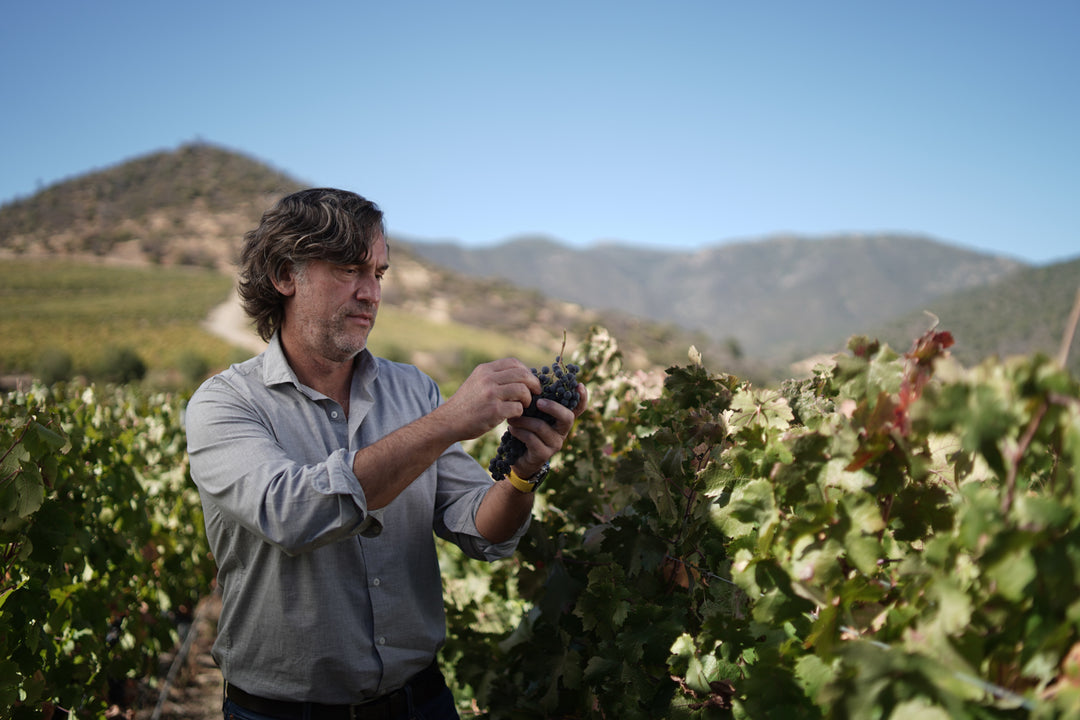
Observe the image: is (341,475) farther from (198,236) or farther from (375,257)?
(198,236)

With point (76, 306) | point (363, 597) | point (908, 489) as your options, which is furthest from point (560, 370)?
point (76, 306)

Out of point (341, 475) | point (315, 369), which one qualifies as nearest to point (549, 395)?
point (341, 475)

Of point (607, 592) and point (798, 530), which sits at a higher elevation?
point (798, 530)

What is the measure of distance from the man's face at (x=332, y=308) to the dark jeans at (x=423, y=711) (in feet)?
2.95

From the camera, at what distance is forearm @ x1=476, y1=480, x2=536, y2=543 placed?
1.88 m

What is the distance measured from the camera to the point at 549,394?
176 centimetres

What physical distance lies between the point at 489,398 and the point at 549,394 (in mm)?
244

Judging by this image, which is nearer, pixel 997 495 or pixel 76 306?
pixel 997 495

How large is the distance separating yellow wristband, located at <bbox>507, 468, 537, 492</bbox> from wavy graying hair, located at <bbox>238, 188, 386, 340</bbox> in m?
0.69

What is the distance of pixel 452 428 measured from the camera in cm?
152

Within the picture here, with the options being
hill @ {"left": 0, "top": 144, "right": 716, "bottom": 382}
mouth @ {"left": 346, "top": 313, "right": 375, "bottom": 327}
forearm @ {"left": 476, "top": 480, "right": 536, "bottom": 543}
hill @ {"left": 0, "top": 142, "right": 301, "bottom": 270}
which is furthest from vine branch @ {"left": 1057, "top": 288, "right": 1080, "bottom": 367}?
hill @ {"left": 0, "top": 142, "right": 301, "bottom": 270}

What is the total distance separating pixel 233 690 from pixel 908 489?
1.66 metres

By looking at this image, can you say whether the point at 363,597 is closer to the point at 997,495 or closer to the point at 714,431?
the point at 714,431

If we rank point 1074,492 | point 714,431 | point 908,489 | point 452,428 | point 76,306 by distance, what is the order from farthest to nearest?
1. point 76,306
2. point 714,431
3. point 452,428
4. point 908,489
5. point 1074,492
